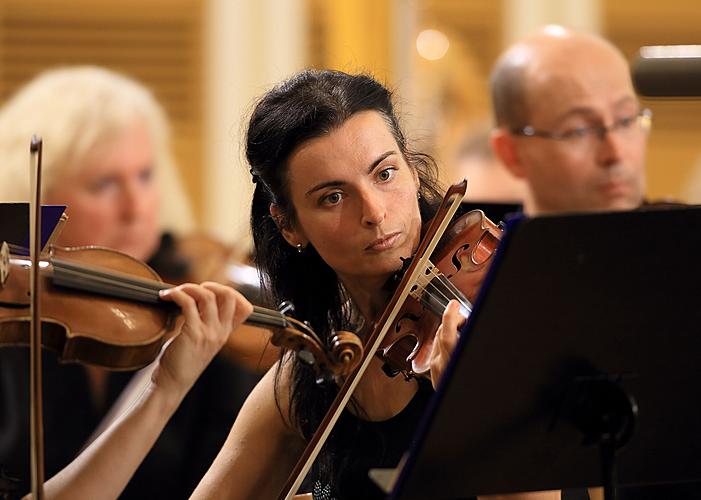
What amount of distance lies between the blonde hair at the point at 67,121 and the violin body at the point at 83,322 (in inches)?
54.9

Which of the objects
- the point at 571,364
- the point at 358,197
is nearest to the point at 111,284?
the point at 358,197

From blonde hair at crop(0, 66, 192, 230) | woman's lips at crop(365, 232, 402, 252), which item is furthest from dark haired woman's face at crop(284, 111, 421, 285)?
blonde hair at crop(0, 66, 192, 230)

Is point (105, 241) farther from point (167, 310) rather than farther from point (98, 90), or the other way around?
point (167, 310)

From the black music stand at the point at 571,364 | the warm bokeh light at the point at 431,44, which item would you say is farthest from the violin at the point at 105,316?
the warm bokeh light at the point at 431,44

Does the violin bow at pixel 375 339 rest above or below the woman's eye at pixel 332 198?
below

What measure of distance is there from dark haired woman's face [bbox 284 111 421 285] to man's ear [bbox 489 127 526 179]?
3.45ft

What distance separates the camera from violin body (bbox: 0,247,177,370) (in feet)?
4.65

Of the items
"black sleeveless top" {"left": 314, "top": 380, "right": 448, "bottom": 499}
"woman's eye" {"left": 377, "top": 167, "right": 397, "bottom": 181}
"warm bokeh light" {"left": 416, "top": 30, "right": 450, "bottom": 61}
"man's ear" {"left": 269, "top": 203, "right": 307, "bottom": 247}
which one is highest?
"woman's eye" {"left": 377, "top": 167, "right": 397, "bottom": 181}

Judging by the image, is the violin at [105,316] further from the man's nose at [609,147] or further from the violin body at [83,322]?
the man's nose at [609,147]

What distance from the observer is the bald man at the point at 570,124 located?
2408 millimetres

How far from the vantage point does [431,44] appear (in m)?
4.77

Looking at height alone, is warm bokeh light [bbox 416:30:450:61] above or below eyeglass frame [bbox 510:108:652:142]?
below

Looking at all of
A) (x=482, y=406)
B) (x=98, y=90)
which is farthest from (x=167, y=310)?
(x=98, y=90)

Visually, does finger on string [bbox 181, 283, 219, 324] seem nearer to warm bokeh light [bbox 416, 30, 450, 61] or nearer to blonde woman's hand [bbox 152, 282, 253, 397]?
blonde woman's hand [bbox 152, 282, 253, 397]
